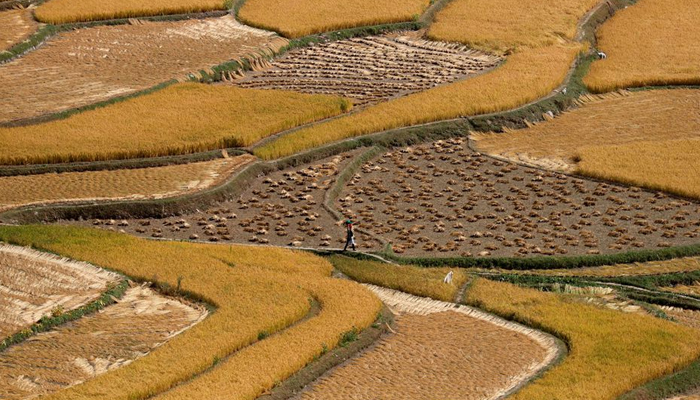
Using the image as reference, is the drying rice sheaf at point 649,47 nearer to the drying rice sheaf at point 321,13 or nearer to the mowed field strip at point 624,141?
the mowed field strip at point 624,141

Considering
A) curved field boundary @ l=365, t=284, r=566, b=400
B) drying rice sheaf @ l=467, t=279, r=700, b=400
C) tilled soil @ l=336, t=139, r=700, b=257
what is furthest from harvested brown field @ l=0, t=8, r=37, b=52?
drying rice sheaf @ l=467, t=279, r=700, b=400

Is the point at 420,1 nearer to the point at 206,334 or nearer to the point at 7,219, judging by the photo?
the point at 7,219

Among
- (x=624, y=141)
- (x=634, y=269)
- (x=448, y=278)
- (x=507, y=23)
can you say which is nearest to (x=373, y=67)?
(x=507, y=23)

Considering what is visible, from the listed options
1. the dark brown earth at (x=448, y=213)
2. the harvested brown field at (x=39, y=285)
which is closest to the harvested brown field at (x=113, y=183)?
the dark brown earth at (x=448, y=213)

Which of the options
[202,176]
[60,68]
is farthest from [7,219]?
[60,68]

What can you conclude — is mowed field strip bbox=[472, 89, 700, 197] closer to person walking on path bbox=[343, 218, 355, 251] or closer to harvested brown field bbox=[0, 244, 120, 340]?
person walking on path bbox=[343, 218, 355, 251]

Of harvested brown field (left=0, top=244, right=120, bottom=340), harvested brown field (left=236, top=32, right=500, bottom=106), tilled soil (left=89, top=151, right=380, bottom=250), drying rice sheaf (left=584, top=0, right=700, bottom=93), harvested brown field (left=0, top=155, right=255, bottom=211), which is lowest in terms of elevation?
tilled soil (left=89, top=151, right=380, bottom=250)
